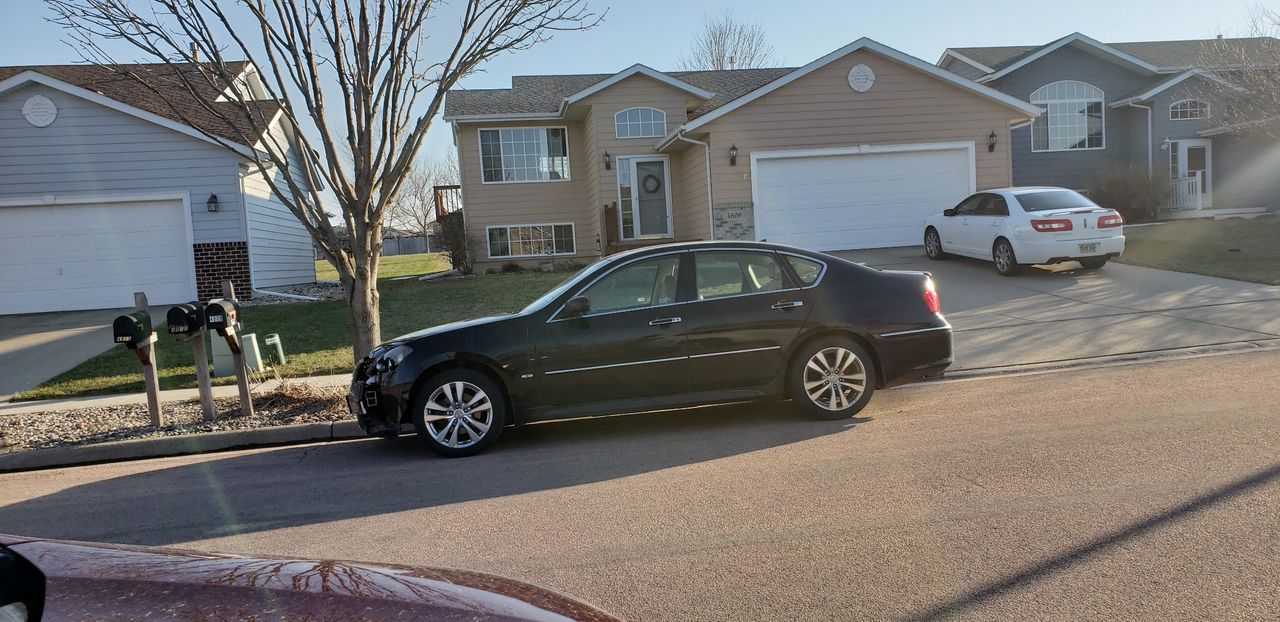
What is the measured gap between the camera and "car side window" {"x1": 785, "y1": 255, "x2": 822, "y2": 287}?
7461 millimetres

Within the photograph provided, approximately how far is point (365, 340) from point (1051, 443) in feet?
20.8

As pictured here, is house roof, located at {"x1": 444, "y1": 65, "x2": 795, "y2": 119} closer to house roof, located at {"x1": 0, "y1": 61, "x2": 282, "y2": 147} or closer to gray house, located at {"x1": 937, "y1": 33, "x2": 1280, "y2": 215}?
house roof, located at {"x1": 0, "y1": 61, "x2": 282, "y2": 147}

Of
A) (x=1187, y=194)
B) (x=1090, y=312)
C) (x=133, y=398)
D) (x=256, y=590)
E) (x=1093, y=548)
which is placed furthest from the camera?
(x=1187, y=194)

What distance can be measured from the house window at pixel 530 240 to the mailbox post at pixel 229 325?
15.6 m

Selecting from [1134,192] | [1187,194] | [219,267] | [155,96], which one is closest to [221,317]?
[219,267]

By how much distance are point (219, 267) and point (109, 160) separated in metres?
3.09

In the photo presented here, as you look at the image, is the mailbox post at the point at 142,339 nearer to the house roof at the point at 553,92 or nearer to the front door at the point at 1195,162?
the house roof at the point at 553,92

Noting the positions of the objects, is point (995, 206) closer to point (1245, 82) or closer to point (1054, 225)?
point (1054, 225)

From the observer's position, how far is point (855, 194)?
18875mm

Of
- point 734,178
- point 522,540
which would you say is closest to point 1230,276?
point 734,178

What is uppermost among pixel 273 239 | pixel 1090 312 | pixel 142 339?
pixel 273 239

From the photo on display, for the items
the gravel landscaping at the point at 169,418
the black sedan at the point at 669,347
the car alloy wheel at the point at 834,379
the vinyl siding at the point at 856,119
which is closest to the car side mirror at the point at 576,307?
the black sedan at the point at 669,347

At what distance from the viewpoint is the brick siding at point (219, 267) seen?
18578 millimetres

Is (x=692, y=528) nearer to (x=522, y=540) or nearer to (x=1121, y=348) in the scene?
(x=522, y=540)
